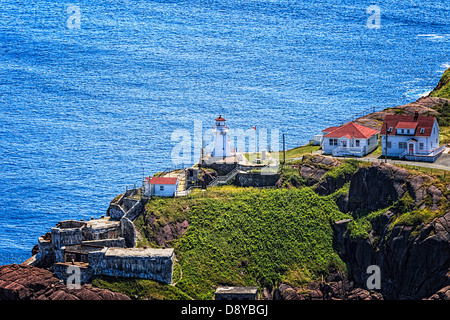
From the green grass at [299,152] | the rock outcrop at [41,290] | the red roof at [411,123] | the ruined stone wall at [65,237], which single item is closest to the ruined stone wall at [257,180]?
the green grass at [299,152]

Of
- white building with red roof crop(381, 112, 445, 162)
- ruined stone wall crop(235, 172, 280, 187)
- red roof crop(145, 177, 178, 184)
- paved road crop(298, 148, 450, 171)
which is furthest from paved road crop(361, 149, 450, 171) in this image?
red roof crop(145, 177, 178, 184)

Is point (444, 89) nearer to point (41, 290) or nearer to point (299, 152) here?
point (299, 152)

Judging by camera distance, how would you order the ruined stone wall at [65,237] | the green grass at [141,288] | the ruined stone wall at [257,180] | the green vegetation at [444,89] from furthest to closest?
the green vegetation at [444,89]
the ruined stone wall at [257,180]
the ruined stone wall at [65,237]
the green grass at [141,288]

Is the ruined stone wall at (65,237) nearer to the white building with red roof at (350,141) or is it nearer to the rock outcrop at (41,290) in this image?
the rock outcrop at (41,290)
